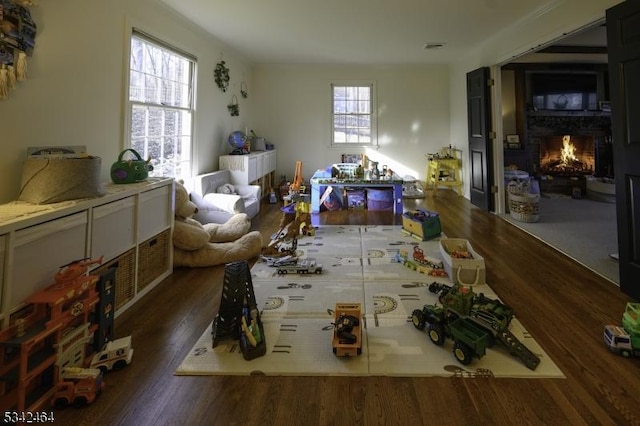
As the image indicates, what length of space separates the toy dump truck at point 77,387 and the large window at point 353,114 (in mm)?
6308

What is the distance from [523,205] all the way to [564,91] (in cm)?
370

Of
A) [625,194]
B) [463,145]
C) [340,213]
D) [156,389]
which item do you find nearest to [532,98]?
[463,145]

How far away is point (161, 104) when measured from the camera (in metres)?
3.66

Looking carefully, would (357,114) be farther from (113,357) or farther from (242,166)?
(113,357)

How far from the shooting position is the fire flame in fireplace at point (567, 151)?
660cm

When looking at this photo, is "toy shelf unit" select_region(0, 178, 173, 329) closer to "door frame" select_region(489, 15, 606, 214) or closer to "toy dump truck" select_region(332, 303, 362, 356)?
"toy dump truck" select_region(332, 303, 362, 356)

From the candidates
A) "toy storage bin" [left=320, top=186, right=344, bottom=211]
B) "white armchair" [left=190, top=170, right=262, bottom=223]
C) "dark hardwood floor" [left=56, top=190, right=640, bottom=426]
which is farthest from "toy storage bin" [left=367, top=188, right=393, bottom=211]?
"dark hardwood floor" [left=56, top=190, right=640, bottom=426]

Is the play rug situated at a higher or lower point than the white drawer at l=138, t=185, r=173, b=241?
lower

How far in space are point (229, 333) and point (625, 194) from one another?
282 centimetres

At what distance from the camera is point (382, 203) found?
5.26 meters

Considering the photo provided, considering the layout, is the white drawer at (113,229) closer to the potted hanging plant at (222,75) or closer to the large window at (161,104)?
the large window at (161,104)

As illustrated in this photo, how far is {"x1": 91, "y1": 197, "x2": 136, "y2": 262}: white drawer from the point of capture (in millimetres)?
1923

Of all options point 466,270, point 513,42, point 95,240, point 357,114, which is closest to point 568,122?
point 513,42

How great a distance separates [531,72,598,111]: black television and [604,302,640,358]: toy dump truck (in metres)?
6.05
